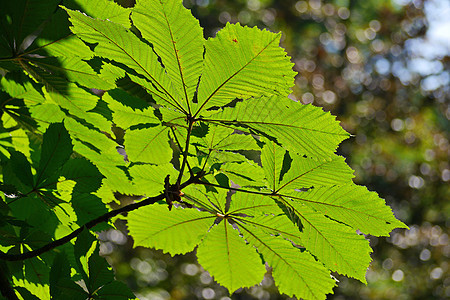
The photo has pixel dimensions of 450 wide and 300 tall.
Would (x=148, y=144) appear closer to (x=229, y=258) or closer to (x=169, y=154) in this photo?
(x=169, y=154)

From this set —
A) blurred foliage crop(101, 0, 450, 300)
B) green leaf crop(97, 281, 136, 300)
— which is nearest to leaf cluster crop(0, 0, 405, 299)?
green leaf crop(97, 281, 136, 300)

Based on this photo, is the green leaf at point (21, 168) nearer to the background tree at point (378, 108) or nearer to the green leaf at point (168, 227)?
the green leaf at point (168, 227)

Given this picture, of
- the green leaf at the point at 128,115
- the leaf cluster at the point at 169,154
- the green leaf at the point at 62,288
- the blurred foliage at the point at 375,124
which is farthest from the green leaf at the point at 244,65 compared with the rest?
the blurred foliage at the point at 375,124

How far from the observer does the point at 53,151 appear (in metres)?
0.81

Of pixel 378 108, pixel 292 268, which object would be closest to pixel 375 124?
pixel 378 108

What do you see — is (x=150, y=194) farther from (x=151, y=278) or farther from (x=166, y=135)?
(x=151, y=278)

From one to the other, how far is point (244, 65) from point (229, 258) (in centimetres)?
38

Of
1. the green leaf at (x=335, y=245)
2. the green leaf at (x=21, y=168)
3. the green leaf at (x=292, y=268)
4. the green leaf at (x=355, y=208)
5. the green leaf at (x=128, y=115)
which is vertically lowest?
the green leaf at (x=292, y=268)

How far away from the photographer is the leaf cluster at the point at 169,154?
723mm

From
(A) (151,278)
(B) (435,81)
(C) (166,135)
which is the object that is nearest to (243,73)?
(C) (166,135)

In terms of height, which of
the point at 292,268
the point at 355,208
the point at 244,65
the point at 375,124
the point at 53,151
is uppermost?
the point at 244,65

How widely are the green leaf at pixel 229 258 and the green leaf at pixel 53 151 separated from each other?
0.30 meters

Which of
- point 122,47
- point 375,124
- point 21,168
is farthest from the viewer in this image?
point 375,124

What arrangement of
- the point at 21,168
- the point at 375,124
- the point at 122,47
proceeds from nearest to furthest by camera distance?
the point at 122,47 < the point at 21,168 < the point at 375,124
